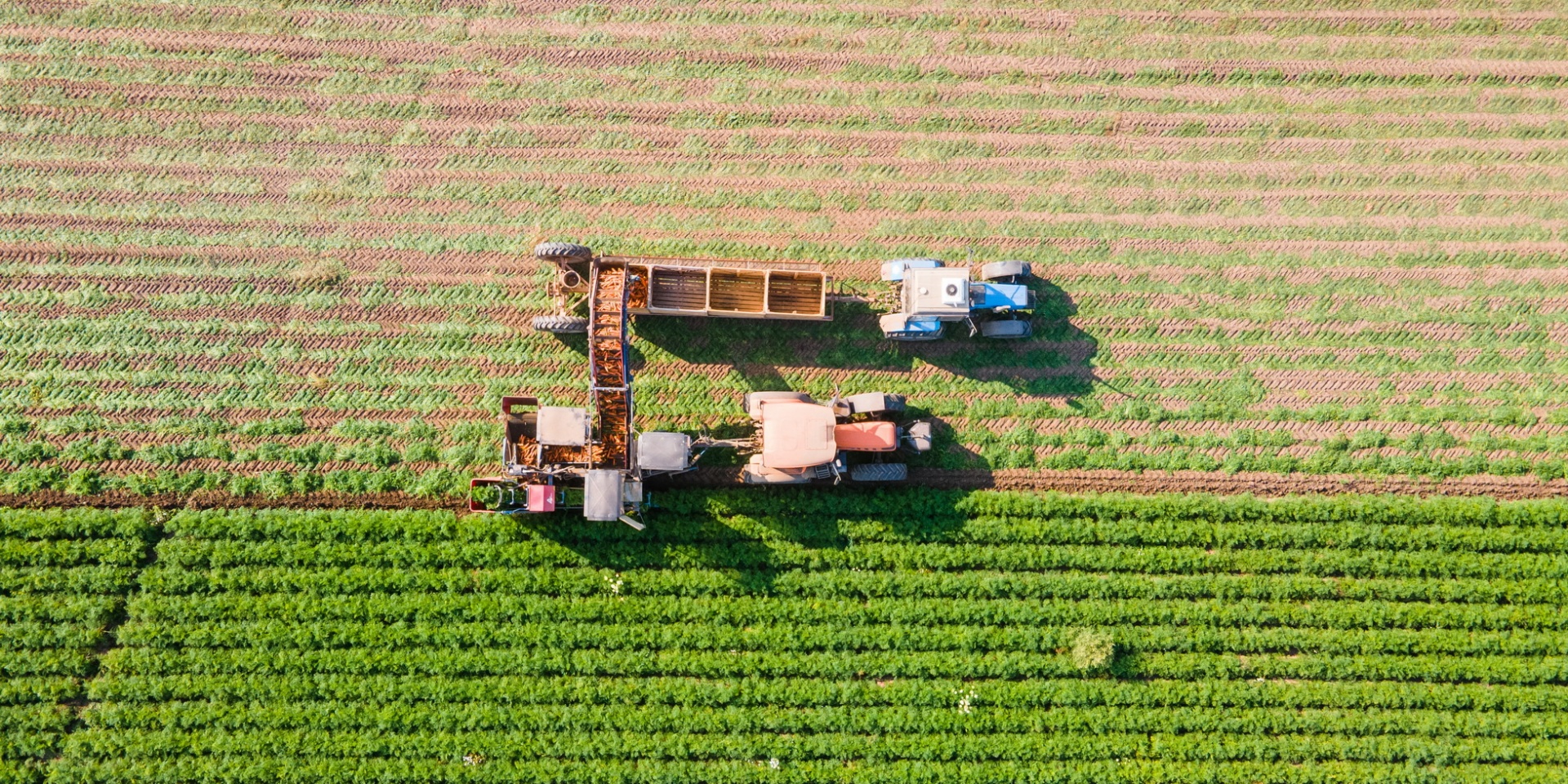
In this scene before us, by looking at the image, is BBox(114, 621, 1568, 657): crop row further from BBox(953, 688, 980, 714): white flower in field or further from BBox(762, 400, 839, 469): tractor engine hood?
BBox(762, 400, 839, 469): tractor engine hood

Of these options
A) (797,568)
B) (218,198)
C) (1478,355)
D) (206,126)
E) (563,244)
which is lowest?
(797,568)

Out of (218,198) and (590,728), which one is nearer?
(590,728)

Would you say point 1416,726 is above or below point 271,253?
below

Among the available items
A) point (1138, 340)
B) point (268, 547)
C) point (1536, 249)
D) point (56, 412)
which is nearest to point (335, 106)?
point (56, 412)

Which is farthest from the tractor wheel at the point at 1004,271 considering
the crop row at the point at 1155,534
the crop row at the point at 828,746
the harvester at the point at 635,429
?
the crop row at the point at 828,746

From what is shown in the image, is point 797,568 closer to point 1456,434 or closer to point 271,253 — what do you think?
point 271,253

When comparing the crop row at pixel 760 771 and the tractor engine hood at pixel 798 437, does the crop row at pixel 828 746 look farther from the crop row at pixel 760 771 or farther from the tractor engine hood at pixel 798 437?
the tractor engine hood at pixel 798 437
